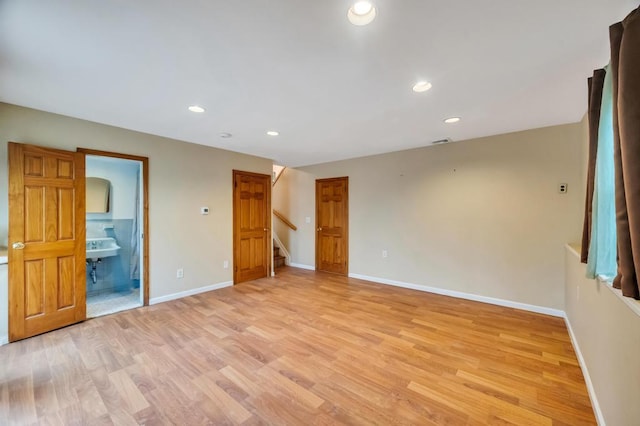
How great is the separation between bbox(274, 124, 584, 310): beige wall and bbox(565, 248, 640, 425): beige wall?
1123 millimetres

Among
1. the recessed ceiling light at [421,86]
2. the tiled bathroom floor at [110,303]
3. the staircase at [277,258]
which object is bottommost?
the tiled bathroom floor at [110,303]

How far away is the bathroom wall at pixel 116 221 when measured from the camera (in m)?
4.08

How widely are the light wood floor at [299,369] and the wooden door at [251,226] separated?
4.64ft

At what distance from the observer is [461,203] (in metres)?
3.79

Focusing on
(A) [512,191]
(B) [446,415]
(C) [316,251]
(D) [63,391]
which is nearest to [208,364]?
(D) [63,391]

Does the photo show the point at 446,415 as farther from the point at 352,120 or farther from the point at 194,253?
the point at 194,253

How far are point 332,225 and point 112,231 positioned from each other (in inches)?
157

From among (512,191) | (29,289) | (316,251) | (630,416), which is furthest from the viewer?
(316,251)

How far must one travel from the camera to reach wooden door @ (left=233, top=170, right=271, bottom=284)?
4555mm

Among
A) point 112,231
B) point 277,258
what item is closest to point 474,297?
point 277,258

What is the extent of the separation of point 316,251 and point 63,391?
4.22 metres

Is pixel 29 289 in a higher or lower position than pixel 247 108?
lower

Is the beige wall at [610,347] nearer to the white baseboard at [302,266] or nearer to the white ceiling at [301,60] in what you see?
the white ceiling at [301,60]

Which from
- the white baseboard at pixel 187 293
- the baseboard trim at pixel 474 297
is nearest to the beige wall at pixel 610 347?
the baseboard trim at pixel 474 297
